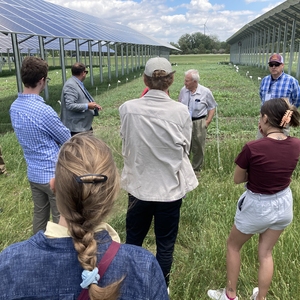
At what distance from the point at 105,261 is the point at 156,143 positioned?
1.29 metres

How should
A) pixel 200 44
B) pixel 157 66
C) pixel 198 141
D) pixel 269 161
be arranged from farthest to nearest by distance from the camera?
pixel 200 44 < pixel 198 141 < pixel 157 66 < pixel 269 161

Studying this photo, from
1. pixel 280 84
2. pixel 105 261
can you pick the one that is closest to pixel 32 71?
pixel 105 261

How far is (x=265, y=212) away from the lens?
6.90 feet

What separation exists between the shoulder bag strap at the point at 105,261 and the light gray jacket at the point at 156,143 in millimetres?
1211

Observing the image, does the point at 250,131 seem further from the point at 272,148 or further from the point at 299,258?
the point at 272,148

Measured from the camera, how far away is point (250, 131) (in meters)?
7.13

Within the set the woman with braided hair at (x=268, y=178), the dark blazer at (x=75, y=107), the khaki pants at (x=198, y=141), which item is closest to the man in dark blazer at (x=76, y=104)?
the dark blazer at (x=75, y=107)

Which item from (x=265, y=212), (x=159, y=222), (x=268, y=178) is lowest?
(x=159, y=222)

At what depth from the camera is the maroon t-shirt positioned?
6.63 ft

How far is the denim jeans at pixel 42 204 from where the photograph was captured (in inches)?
111

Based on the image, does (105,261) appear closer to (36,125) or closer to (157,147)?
(157,147)

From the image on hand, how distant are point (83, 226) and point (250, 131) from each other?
6610 mm

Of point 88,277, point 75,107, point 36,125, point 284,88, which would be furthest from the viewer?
point 284,88

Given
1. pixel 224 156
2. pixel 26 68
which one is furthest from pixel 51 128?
pixel 224 156
